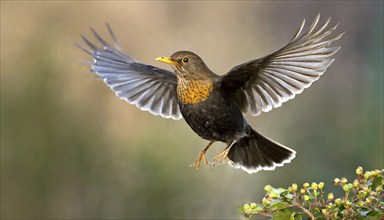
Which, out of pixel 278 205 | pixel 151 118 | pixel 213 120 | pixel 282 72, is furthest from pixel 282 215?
pixel 151 118

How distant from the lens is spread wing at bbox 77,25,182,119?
9.18 feet

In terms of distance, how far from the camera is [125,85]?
2.84 metres

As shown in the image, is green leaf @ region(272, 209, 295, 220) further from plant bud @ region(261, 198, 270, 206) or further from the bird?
the bird

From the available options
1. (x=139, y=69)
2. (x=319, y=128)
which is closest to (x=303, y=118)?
(x=319, y=128)

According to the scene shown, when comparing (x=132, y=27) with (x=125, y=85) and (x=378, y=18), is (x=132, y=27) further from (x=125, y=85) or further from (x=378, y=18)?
(x=125, y=85)

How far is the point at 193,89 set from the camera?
230 cm

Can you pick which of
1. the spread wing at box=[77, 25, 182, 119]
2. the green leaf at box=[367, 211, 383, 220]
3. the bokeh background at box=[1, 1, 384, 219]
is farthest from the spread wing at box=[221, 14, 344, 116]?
the bokeh background at box=[1, 1, 384, 219]

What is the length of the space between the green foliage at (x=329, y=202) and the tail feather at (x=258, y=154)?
1.04 meters

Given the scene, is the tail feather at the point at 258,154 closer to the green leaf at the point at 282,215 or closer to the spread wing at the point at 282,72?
the spread wing at the point at 282,72

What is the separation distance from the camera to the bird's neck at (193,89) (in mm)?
2283

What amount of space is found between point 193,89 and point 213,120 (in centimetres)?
13

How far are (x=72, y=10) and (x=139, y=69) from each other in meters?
2.87

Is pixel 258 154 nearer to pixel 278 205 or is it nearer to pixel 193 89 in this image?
pixel 193 89

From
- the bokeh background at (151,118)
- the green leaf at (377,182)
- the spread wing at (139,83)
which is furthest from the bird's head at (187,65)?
the bokeh background at (151,118)
